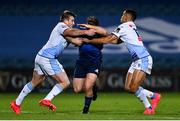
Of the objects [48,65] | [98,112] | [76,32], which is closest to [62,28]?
[76,32]

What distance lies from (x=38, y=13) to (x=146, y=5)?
12.1ft

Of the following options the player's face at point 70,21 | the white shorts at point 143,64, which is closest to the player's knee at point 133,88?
the white shorts at point 143,64

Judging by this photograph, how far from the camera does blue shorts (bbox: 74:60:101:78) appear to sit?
14.0 metres

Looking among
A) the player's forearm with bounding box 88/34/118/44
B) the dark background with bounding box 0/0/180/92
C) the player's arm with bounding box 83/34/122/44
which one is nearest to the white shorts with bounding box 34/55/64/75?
the player's arm with bounding box 83/34/122/44

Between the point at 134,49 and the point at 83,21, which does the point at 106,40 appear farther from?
the point at 83,21

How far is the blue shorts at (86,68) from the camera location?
46.1 ft

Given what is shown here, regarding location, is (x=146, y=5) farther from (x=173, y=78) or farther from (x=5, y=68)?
(x=5, y=68)

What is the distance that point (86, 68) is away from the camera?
1423 cm

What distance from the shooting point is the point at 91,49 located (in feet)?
46.6

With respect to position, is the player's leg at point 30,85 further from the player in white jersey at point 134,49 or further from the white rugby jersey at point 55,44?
the player in white jersey at point 134,49

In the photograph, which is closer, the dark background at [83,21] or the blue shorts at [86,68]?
the blue shorts at [86,68]

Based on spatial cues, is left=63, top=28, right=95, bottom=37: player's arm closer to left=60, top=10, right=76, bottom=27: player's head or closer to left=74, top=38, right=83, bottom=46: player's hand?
left=74, top=38, right=83, bottom=46: player's hand

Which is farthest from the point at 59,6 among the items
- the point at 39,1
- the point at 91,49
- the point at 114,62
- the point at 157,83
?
the point at 91,49

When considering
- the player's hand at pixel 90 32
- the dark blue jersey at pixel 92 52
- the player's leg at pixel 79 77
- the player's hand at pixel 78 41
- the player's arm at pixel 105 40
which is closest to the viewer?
the player's hand at pixel 90 32
